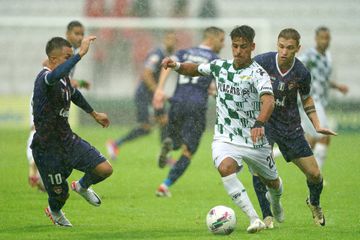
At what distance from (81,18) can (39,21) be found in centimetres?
118

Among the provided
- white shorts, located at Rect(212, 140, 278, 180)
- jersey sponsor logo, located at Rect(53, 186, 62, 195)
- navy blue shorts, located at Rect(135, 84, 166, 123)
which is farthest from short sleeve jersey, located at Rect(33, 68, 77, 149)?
navy blue shorts, located at Rect(135, 84, 166, 123)

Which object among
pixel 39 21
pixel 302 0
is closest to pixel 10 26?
pixel 39 21

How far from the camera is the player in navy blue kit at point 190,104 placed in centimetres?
1348

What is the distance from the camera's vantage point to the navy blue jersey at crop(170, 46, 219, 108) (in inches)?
544

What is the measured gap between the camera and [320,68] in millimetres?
15539

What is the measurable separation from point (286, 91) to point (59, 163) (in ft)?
8.31

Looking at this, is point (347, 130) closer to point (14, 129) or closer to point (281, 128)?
point (14, 129)

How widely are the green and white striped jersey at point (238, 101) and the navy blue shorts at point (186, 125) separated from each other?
3.79m

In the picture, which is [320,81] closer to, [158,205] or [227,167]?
[158,205]

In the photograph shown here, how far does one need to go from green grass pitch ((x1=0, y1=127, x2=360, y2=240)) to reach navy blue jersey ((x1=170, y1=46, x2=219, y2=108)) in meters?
1.34

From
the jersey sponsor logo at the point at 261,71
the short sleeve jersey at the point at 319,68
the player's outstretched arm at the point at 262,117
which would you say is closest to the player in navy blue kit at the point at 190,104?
the short sleeve jersey at the point at 319,68

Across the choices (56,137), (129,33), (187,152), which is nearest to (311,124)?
(187,152)

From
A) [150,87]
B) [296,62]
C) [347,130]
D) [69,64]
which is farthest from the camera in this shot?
[347,130]

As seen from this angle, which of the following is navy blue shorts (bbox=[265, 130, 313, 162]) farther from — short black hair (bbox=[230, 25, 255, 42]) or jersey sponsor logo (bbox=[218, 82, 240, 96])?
short black hair (bbox=[230, 25, 255, 42])
